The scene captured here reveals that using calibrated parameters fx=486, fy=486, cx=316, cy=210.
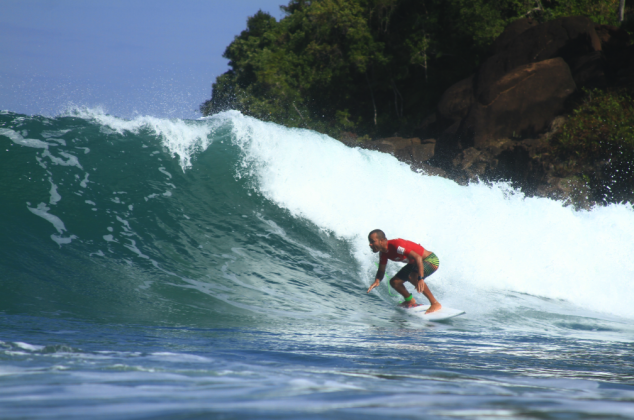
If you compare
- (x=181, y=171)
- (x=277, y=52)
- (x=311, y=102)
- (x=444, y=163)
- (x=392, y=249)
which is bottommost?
(x=392, y=249)

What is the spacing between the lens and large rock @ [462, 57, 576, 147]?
Answer: 1919 cm

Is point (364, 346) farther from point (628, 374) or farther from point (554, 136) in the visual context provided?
point (554, 136)

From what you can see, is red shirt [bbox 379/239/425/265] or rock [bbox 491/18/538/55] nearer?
red shirt [bbox 379/239/425/265]

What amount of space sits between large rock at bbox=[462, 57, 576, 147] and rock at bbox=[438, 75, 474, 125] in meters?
1.87

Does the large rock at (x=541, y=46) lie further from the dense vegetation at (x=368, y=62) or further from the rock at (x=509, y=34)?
Result: the dense vegetation at (x=368, y=62)

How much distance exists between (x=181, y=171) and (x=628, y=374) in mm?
8073

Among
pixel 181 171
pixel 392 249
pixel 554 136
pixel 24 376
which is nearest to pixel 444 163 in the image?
pixel 554 136

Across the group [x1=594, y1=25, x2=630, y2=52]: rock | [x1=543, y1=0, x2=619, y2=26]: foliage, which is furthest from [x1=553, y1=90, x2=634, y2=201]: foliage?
[x1=543, y1=0, x2=619, y2=26]: foliage

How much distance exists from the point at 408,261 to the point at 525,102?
1562 centimetres

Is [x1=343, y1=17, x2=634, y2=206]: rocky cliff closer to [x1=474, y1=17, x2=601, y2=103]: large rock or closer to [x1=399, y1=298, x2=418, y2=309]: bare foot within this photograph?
[x1=474, y1=17, x2=601, y2=103]: large rock

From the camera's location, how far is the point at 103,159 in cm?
902

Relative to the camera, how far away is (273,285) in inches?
256

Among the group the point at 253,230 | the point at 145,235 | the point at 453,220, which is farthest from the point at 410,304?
the point at 145,235

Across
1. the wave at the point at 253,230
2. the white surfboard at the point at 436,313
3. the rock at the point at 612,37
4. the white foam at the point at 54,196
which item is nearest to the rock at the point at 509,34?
the rock at the point at 612,37
